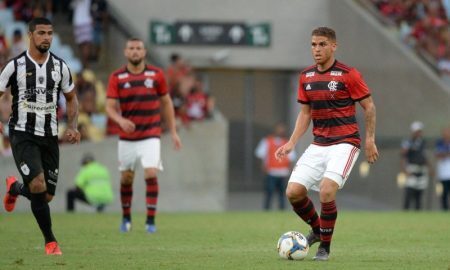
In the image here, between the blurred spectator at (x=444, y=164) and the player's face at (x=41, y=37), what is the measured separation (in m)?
17.4

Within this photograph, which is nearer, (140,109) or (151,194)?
(140,109)

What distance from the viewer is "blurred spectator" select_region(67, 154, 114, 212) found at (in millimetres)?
23656

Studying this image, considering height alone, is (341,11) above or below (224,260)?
above

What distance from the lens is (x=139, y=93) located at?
15719 mm

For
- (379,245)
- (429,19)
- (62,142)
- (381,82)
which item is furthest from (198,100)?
(379,245)

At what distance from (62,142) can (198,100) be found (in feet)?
12.2

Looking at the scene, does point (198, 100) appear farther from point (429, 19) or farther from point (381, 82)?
point (429, 19)

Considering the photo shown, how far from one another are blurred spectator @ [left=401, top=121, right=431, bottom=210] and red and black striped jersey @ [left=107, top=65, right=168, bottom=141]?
→ 13069 millimetres

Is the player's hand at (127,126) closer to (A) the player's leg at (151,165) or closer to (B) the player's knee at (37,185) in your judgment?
(A) the player's leg at (151,165)

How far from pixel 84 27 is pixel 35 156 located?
54.1 ft

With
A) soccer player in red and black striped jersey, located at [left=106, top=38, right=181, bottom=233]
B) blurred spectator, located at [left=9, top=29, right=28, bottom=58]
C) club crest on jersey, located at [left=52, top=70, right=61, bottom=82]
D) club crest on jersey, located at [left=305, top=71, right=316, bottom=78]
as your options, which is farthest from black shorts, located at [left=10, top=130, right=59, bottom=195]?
blurred spectator, located at [left=9, top=29, right=28, bottom=58]

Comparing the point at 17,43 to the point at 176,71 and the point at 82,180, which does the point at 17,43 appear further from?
the point at 82,180

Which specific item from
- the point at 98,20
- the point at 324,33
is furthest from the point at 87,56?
the point at 324,33

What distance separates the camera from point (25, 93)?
12.0 metres
